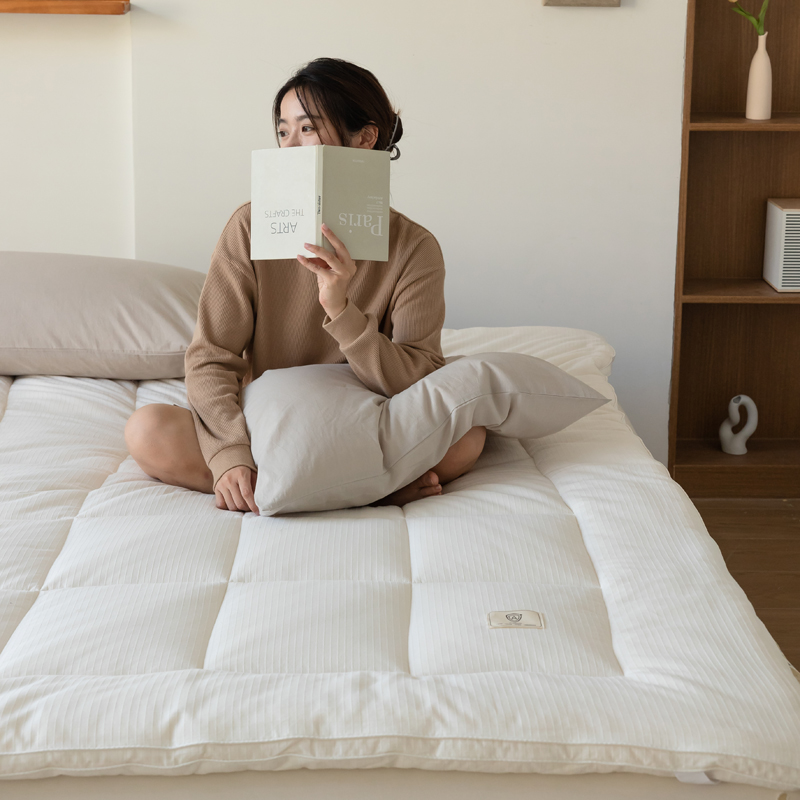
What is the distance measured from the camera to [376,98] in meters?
1.42

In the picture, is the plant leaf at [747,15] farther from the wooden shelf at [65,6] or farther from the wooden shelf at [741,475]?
the wooden shelf at [65,6]

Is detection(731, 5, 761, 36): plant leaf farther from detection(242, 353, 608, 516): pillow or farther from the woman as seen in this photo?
detection(242, 353, 608, 516): pillow

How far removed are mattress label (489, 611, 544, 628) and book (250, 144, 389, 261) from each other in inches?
21.6

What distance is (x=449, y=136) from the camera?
88.6 inches

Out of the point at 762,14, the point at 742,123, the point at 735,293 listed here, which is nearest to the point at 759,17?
the point at 762,14

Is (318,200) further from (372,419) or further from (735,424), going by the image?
(735,424)

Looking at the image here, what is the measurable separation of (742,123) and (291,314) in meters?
1.30

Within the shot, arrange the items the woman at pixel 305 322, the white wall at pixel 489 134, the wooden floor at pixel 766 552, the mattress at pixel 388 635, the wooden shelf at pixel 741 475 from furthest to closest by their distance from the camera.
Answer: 1. the wooden shelf at pixel 741 475
2. the white wall at pixel 489 134
3. the wooden floor at pixel 766 552
4. the woman at pixel 305 322
5. the mattress at pixel 388 635

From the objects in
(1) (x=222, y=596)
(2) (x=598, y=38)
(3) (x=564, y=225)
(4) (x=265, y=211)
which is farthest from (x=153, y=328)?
(2) (x=598, y=38)

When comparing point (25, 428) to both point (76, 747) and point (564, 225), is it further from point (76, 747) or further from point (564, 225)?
point (564, 225)

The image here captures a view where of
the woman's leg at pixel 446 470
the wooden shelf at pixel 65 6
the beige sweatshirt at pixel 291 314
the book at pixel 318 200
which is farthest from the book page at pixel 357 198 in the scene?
the wooden shelf at pixel 65 6

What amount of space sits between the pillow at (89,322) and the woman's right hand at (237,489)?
22.3 inches

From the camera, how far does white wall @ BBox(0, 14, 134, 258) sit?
222cm

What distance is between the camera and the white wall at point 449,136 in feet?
7.18
